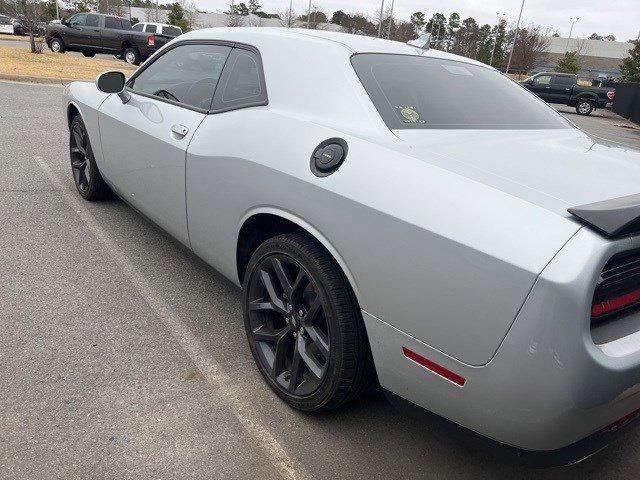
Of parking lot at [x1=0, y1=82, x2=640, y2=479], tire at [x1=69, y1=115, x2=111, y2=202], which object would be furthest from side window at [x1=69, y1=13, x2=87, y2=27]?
parking lot at [x1=0, y1=82, x2=640, y2=479]

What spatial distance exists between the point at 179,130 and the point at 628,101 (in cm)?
2509

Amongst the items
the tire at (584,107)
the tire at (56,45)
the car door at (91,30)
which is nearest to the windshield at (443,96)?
the car door at (91,30)

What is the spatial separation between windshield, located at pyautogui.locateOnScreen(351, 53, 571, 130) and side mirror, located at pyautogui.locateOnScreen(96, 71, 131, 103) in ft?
6.39

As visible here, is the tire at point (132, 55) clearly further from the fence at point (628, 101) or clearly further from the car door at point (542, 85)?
the fence at point (628, 101)

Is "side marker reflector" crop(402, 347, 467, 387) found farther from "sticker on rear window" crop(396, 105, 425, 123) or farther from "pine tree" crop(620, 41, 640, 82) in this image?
"pine tree" crop(620, 41, 640, 82)

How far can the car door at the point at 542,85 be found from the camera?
85.0 ft

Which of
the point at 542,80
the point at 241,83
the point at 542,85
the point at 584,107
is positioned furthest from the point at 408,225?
the point at 542,80

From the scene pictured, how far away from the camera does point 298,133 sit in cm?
224

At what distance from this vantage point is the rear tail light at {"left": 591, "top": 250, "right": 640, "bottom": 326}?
60.9 inches

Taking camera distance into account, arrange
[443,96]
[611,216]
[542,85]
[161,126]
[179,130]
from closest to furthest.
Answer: [611,216] → [443,96] → [179,130] → [161,126] → [542,85]

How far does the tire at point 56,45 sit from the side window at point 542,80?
21687 mm

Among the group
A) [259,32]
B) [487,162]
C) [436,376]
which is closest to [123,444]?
[436,376]

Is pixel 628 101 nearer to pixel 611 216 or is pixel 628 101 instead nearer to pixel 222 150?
pixel 222 150

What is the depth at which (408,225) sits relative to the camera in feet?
5.53
